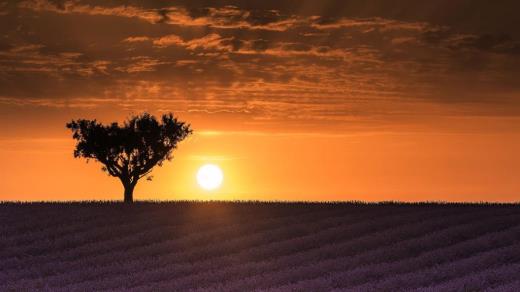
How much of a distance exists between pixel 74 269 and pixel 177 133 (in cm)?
1980

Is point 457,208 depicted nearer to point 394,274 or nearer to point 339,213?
point 339,213

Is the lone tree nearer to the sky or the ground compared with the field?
nearer to the sky

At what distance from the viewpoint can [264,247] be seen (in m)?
20.3

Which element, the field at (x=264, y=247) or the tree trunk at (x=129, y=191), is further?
the tree trunk at (x=129, y=191)

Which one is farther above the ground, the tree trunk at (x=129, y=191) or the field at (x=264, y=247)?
the tree trunk at (x=129, y=191)

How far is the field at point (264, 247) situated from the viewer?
→ 52.3 feet

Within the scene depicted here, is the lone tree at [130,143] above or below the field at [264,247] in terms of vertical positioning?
above

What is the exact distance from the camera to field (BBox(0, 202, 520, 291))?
15.9 m

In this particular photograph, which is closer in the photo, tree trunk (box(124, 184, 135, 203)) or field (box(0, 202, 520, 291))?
field (box(0, 202, 520, 291))

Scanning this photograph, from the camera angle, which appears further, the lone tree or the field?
the lone tree

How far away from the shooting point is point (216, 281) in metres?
16.1

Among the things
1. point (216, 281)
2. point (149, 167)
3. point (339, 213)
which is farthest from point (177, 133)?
point (216, 281)

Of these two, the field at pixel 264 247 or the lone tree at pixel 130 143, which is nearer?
the field at pixel 264 247

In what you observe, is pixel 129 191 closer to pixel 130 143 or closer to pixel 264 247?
pixel 130 143
